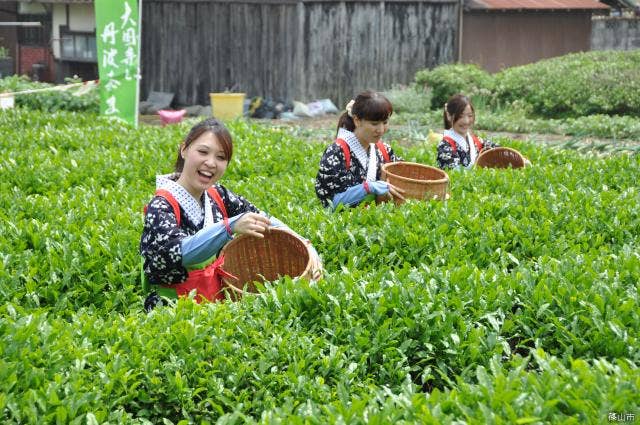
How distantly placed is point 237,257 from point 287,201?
2.33 m

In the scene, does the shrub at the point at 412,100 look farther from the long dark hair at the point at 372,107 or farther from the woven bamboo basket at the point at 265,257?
the woven bamboo basket at the point at 265,257

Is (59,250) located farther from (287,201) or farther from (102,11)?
(102,11)

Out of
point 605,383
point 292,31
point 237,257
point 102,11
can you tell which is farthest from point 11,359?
point 292,31

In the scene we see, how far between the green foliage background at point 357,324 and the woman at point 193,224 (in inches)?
11.9

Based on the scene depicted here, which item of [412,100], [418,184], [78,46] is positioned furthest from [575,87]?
[418,184]

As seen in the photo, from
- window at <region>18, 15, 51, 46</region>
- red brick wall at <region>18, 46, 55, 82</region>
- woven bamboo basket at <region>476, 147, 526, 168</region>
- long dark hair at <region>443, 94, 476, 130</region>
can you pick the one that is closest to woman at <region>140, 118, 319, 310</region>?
long dark hair at <region>443, 94, 476, 130</region>

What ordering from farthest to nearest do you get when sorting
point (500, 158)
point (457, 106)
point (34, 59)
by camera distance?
point (34, 59) < point (500, 158) < point (457, 106)

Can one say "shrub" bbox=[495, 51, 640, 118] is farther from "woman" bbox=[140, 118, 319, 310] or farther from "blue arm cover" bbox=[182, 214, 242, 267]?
"blue arm cover" bbox=[182, 214, 242, 267]

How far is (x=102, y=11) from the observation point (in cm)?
1477

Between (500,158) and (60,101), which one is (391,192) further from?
(60,101)

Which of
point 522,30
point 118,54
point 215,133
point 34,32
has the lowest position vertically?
point 215,133

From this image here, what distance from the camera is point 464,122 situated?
888 cm

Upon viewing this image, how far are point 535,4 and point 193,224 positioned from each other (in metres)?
21.0

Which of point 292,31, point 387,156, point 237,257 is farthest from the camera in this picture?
point 292,31
